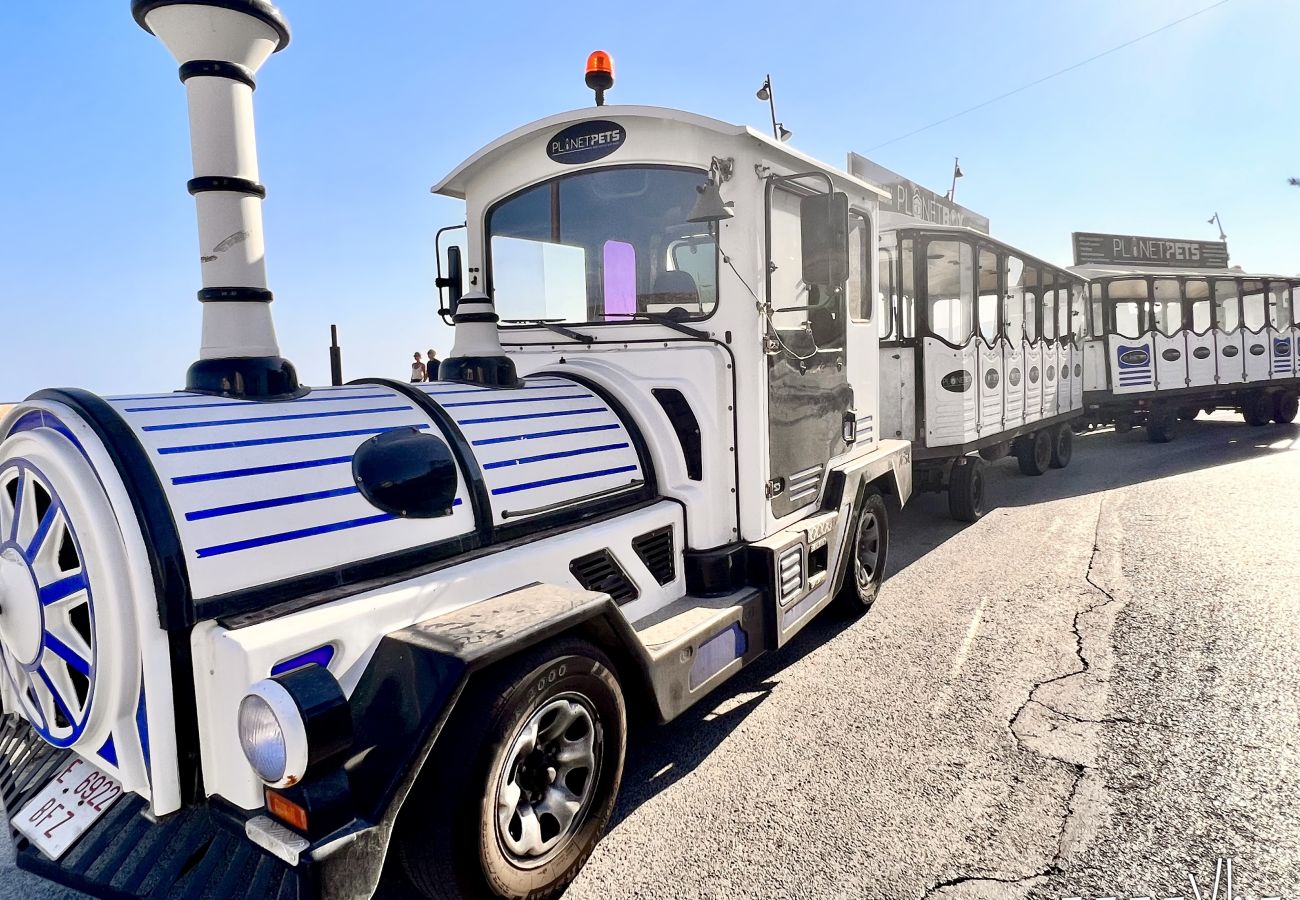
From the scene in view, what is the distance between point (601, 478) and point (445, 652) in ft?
4.49

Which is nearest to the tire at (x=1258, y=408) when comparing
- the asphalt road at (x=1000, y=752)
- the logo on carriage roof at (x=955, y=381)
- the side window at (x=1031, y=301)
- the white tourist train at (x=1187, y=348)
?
the white tourist train at (x=1187, y=348)

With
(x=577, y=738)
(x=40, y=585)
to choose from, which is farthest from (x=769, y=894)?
(x=40, y=585)

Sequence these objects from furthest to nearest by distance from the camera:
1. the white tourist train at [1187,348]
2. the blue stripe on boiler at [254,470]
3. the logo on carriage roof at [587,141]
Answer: the white tourist train at [1187,348] < the logo on carriage roof at [587,141] < the blue stripe on boiler at [254,470]

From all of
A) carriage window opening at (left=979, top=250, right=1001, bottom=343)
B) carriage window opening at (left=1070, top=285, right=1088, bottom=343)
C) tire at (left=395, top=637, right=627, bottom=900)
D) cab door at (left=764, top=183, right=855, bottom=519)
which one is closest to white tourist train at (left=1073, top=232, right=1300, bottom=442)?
carriage window opening at (left=1070, top=285, right=1088, bottom=343)

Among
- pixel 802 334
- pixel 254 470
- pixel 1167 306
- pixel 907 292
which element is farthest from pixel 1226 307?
pixel 254 470

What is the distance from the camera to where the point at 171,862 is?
2064 millimetres

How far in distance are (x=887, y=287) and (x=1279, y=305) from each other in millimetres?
12593

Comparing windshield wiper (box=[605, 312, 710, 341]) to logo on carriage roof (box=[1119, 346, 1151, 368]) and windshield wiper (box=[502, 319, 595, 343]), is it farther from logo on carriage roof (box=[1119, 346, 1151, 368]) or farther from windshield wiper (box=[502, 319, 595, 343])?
logo on carriage roof (box=[1119, 346, 1151, 368])

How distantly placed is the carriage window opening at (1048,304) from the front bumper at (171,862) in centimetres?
1113

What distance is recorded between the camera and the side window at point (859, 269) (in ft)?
16.5

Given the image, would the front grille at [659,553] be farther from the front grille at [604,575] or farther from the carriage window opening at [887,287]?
the carriage window opening at [887,287]

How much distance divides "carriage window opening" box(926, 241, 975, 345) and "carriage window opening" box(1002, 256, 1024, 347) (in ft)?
4.30

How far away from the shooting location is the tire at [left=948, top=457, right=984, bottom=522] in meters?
8.01

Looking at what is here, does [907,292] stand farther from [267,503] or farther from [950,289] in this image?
[267,503]
